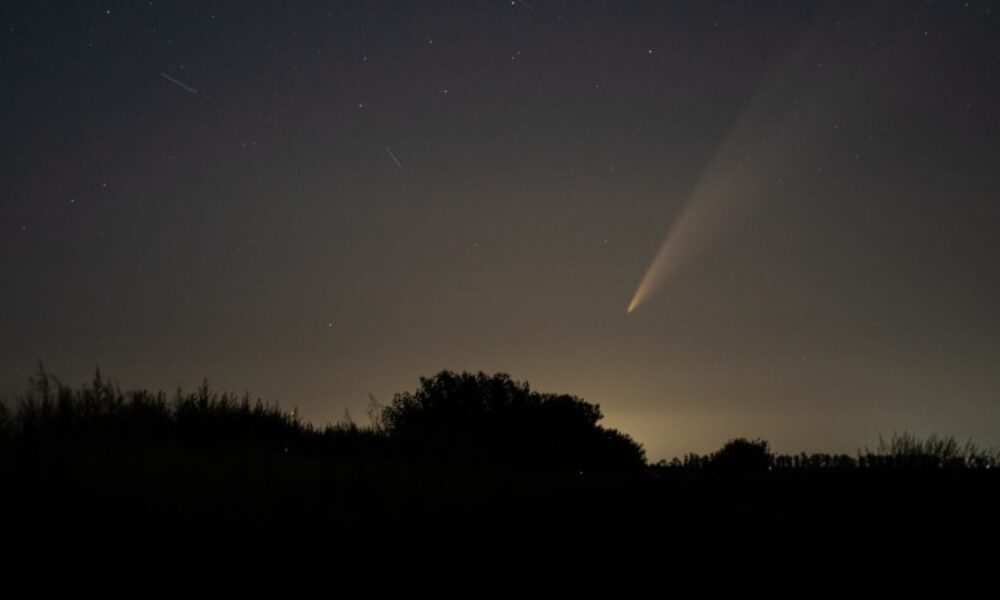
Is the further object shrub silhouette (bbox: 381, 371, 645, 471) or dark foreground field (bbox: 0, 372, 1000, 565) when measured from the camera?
shrub silhouette (bbox: 381, 371, 645, 471)

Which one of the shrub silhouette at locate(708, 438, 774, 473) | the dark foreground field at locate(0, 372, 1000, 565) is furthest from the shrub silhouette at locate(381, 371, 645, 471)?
the dark foreground field at locate(0, 372, 1000, 565)

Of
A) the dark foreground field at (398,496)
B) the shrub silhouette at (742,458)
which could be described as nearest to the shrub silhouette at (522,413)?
the shrub silhouette at (742,458)

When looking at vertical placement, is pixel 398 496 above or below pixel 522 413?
below

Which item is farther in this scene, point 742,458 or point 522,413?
point 522,413

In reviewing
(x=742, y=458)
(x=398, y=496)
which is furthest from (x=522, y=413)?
(x=398, y=496)

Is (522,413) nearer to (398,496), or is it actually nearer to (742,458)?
(742,458)

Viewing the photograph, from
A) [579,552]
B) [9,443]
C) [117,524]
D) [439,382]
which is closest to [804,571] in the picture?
[579,552]

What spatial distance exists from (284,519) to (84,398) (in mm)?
7016

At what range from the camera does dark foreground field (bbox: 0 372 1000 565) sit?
28.2 ft

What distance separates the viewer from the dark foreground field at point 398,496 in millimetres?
8602

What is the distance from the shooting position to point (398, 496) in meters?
11.4

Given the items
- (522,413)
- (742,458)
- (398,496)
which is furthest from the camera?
(522,413)

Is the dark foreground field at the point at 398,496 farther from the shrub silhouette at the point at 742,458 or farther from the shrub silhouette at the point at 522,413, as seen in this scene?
the shrub silhouette at the point at 522,413

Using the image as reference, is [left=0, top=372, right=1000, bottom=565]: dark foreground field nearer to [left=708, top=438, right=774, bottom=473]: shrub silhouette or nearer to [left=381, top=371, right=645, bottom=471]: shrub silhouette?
[left=708, top=438, right=774, bottom=473]: shrub silhouette
